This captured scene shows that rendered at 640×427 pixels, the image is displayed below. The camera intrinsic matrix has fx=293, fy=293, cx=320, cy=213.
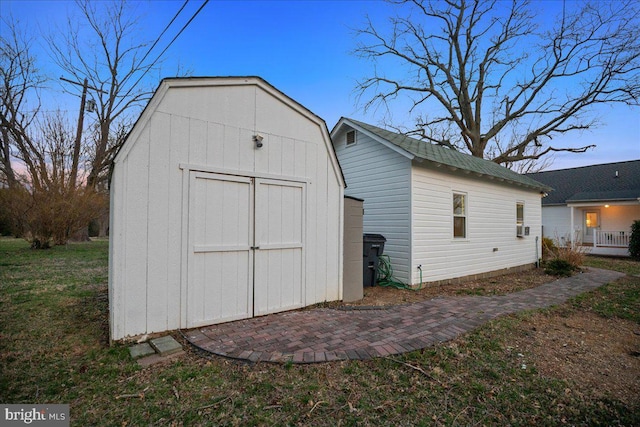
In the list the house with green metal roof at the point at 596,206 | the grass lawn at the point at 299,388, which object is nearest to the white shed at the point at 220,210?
the grass lawn at the point at 299,388

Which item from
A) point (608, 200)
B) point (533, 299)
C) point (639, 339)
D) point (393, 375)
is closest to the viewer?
point (393, 375)

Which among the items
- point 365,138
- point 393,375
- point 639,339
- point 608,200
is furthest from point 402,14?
point 393,375

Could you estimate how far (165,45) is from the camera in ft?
25.4

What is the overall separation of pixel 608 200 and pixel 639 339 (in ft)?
51.1

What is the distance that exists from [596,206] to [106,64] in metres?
29.4

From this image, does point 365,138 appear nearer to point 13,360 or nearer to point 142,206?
point 142,206

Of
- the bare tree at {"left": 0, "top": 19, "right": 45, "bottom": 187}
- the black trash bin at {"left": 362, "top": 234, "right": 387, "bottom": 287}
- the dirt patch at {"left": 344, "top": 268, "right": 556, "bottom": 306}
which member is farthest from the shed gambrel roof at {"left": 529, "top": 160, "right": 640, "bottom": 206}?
the bare tree at {"left": 0, "top": 19, "right": 45, "bottom": 187}

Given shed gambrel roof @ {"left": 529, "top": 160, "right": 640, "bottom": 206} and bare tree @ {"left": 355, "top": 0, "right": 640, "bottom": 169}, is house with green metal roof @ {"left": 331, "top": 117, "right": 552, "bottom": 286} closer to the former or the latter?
shed gambrel roof @ {"left": 529, "top": 160, "right": 640, "bottom": 206}

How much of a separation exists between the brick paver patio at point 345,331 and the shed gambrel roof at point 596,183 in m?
14.8

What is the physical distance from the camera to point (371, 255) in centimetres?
696

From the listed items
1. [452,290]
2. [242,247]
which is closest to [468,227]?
[452,290]

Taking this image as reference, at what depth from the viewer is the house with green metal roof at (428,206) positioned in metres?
7.16

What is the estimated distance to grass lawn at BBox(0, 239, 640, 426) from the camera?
2234 millimetres

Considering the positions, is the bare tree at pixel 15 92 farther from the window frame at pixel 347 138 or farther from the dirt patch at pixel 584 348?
the dirt patch at pixel 584 348
